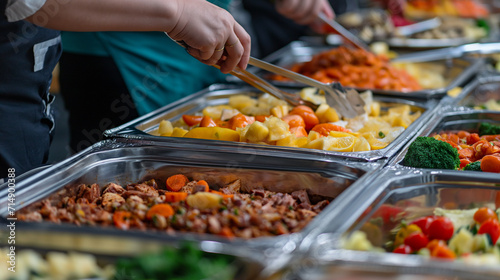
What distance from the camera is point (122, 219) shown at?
1414mm

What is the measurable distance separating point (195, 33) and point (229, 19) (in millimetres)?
136

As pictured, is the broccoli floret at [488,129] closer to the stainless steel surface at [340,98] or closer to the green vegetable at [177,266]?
the stainless steel surface at [340,98]

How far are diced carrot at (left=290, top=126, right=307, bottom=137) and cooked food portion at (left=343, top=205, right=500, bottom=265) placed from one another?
0.59m

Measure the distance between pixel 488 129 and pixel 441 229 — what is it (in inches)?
39.3

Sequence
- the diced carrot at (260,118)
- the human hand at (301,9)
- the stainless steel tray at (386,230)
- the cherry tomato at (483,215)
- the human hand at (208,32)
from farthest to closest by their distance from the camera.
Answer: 1. the human hand at (301,9)
2. the diced carrot at (260,118)
3. the human hand at (208,32)
4. the cherry tomato at (483,215)
5. the stainless steel tray at (386,230)

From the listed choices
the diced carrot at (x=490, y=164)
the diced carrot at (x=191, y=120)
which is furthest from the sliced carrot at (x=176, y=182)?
the diced carrot at (x=490, y=164)

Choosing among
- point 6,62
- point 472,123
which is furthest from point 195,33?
point 472,123

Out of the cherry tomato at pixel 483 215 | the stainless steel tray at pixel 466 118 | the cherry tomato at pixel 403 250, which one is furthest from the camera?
the stainless steel tray at pixel 466 118

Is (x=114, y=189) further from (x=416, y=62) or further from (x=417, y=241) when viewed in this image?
(x=416, y=62)

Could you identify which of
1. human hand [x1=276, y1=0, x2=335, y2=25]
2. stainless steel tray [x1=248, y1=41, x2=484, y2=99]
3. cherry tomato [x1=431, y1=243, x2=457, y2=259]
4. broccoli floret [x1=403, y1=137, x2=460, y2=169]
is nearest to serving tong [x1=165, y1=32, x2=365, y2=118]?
stainless steel tray [x1=248, y1=41, x2=484, y2=99]

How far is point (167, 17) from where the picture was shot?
164cm

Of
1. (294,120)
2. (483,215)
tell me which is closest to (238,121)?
(294,120)

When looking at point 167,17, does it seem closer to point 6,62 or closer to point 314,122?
point 6,62

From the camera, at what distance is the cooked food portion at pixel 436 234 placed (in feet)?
4.19
